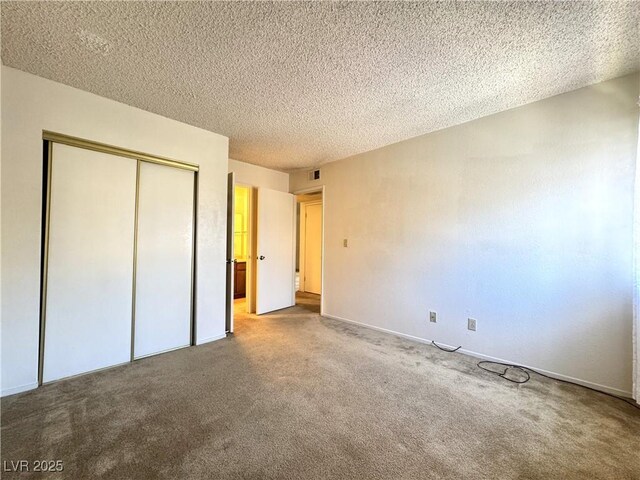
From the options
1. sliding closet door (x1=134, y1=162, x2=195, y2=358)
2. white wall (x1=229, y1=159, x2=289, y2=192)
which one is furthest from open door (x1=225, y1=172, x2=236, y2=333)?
white wall (x1=229, y1=159, x2=289, y2=192)

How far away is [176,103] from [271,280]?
2807 millimetres

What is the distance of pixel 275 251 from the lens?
14.6 ft

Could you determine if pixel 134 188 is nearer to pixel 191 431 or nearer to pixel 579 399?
pixel 191 431

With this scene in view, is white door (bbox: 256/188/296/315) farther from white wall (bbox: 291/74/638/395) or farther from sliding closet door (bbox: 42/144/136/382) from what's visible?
sliding closet door (bbox: 42/144/136/382)

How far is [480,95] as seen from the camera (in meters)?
2.38

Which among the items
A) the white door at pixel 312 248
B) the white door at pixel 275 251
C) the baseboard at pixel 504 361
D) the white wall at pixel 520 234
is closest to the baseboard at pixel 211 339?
the white door at pixel 275 251

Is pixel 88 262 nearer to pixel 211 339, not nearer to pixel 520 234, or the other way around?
pixel 211 339

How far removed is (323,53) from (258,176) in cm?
291

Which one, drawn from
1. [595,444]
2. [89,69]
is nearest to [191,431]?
[595,444]

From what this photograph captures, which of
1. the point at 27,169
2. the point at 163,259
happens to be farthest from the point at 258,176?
the point at 27,169

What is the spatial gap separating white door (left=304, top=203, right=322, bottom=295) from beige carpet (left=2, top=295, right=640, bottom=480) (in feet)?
11.7

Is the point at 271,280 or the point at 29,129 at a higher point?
the point at 29,129

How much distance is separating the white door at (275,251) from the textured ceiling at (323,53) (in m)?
1.76

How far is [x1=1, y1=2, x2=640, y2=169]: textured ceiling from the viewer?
1.53m
